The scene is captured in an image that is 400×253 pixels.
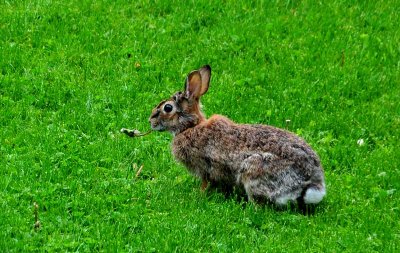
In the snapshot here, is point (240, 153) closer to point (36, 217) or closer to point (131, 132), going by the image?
point (131, 132)

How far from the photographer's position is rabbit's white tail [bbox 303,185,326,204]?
30.5 ft

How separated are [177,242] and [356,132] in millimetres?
4210

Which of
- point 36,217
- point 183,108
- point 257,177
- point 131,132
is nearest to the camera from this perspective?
point 36,217

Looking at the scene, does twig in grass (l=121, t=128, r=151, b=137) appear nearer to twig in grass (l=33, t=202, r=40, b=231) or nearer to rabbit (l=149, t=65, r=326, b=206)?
rabbit (l=149, t=65, r=326, b=206)

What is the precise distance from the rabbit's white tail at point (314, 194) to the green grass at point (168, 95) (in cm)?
22

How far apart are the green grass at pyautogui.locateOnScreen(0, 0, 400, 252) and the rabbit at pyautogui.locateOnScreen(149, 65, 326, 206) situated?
0.26 metres

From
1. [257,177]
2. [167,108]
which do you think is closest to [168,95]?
[167,108]

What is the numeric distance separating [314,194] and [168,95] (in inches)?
143

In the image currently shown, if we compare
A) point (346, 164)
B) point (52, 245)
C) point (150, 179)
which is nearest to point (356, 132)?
point (346, 164)

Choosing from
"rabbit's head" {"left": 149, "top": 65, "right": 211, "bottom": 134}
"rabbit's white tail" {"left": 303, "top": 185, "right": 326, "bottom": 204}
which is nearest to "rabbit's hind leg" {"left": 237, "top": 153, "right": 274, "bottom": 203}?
"rabbit's white tail" {"left": 303, "top": 185, "right": 326, "bottom": 204}

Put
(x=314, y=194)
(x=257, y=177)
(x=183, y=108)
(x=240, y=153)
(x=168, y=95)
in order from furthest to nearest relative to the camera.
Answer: (x=168, y=95) → (x=183, y=108) → (x=240, y=153) → (x=257, y=177) → (x=314, y=194)

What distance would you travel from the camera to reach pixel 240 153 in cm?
961

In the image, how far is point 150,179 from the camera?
33.6 ft

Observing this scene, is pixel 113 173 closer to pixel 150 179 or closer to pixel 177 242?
pixel 150 179
